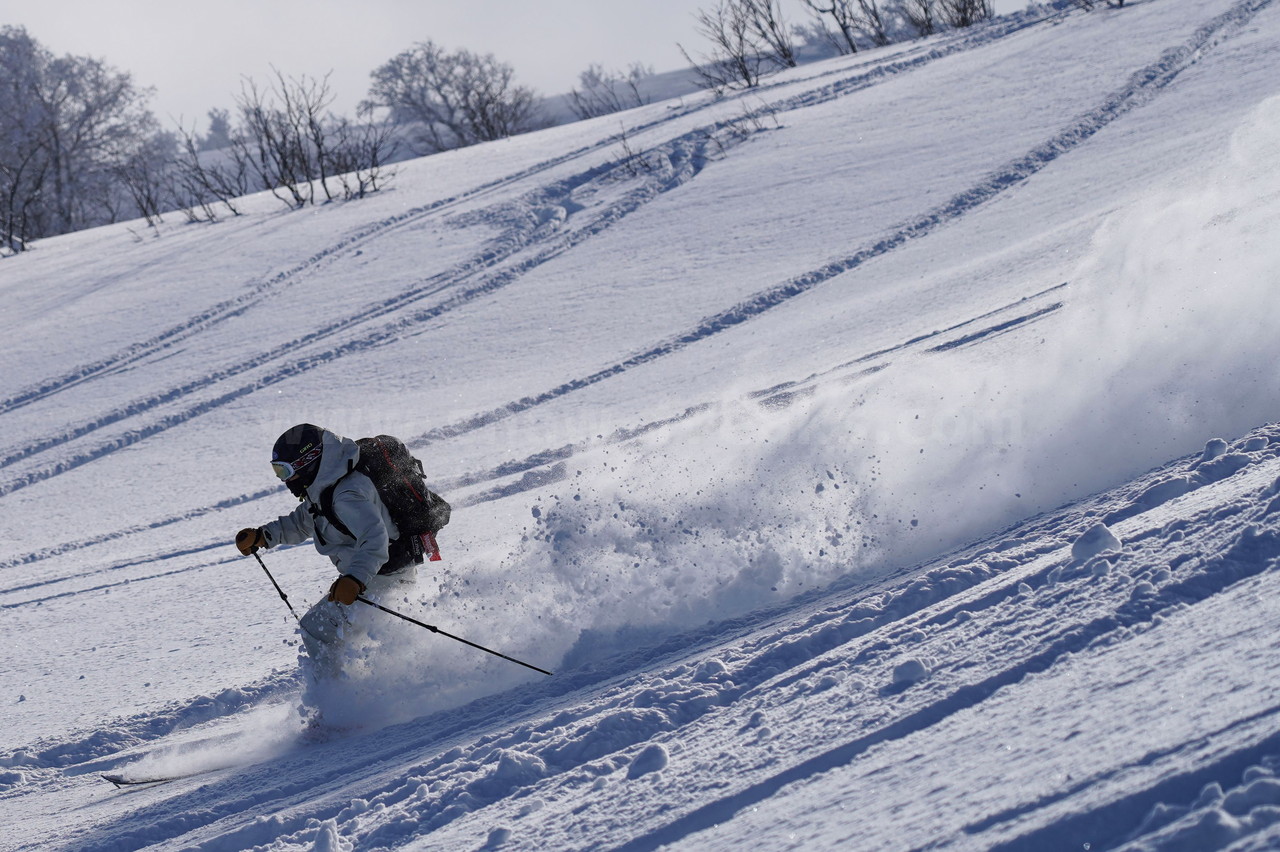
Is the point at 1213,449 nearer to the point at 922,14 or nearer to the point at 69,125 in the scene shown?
the point at 922,14

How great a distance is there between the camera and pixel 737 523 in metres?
5.05

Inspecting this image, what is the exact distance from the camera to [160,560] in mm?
7547

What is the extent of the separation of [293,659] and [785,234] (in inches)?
343

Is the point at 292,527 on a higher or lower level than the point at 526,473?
higher

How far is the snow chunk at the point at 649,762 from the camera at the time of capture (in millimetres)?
3068

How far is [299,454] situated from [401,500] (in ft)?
1.66

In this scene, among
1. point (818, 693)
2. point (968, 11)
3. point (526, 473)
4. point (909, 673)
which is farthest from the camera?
point (968, 11)

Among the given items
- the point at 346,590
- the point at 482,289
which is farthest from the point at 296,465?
the point at 482,289

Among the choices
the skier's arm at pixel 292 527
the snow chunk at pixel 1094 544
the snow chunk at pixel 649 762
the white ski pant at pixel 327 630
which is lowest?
the snow chunk at pixel 649 762

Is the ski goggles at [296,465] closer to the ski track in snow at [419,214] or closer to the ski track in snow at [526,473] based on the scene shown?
the ski track in snow at [526,473]

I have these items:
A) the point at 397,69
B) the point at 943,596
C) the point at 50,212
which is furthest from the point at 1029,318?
the point at 397,69

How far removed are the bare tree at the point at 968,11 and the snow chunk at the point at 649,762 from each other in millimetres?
24531

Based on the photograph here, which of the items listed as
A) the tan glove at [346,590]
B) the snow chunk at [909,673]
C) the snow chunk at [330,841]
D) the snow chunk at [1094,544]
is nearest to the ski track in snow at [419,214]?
the tan glove at [346,590]

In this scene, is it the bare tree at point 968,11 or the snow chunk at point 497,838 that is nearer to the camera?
the snow chunk at point 497,838
